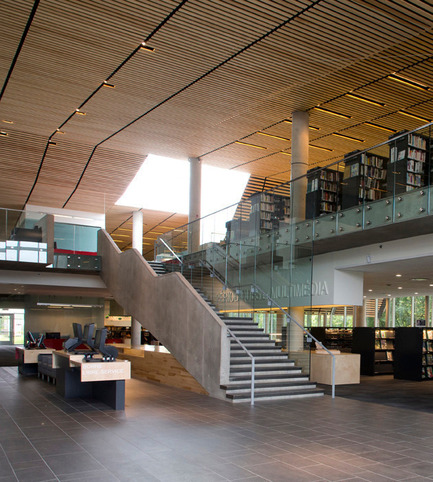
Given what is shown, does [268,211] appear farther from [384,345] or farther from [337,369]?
[384,345]

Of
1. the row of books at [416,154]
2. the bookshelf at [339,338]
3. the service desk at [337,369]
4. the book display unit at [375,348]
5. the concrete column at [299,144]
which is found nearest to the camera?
the row of books at [416,154]

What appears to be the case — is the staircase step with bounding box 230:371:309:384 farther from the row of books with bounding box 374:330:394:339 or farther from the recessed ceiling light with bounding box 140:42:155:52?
the recessed ceiling light with bounding box 140:42:155:52

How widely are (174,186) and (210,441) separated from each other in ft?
59.7

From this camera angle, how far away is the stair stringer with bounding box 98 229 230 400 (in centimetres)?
952

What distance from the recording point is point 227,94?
13.2m

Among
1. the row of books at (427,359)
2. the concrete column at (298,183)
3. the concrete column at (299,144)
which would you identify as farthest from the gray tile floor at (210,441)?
the concrete column at (299,144)

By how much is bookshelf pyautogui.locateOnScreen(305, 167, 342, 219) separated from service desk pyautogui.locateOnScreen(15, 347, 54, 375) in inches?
288

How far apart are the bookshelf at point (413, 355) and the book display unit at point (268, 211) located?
214 inches

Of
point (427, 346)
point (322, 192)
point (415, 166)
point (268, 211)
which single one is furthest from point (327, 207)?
point (427, 346)

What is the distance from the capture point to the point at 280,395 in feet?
30.7

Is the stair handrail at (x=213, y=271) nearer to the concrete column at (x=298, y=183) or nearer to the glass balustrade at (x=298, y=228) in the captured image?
the glass balustrade at (x=298, y=228)

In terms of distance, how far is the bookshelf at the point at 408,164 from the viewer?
30.8ft

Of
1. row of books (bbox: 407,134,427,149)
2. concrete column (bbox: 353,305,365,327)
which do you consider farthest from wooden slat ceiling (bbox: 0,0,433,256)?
concrete column (bbox: 353,305,365,327)

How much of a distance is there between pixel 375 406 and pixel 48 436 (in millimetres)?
5479
